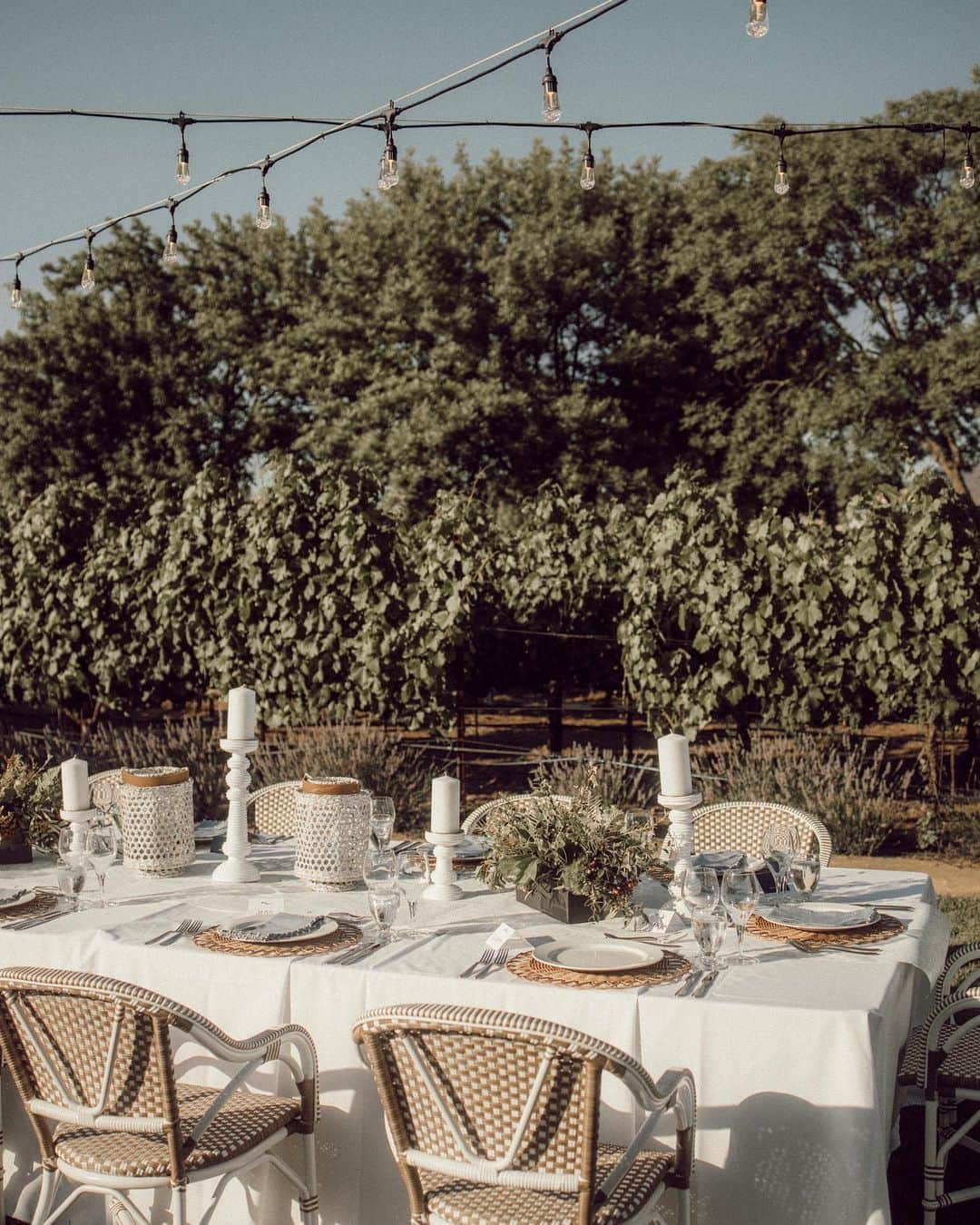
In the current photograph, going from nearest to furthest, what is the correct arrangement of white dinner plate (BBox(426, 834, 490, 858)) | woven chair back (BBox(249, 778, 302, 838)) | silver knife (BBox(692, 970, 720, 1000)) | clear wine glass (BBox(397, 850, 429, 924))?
silver knife (BBox(692, 970, 720, 1000)) → clear wine glass (BBox(397, 850, 429, 924)) → white dinner plate (BBox(426, 834, 490, 858)) → woven chair back (BBox(249, 778, 302, 838))

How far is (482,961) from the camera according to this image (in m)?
2.56

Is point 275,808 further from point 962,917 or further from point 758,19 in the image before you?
point 962,917

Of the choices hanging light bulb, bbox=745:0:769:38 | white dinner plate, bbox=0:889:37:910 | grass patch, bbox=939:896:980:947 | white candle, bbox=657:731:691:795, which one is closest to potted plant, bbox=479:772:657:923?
white candle, bbox=657:731:691:795

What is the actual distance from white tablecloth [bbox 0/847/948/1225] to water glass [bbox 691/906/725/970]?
0.06 metres

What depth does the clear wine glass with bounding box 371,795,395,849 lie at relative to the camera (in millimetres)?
3066

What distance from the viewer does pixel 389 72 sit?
6.29 meters

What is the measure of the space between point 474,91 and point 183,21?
9.73ft

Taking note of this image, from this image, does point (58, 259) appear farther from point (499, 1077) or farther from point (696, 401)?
point (499, 1077)

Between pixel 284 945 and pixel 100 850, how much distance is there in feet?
2.01

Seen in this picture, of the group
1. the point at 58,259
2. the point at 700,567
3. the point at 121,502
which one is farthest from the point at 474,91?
the point at 58,259

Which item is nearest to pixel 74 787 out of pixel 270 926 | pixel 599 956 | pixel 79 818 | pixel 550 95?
pixel 79 818

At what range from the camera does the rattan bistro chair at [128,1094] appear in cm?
218

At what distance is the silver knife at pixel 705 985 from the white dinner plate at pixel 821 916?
0.36 meters

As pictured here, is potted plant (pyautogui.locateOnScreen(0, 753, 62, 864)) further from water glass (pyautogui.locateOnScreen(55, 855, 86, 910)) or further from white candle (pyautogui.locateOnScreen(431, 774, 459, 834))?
white candle (pyautogui.locateOnScreen(431, 774, 459, 834))
